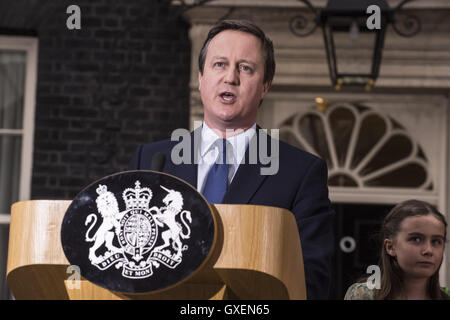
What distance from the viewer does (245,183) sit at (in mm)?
2021

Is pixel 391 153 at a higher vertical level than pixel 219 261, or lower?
higher

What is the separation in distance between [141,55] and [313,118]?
1354 millimetres

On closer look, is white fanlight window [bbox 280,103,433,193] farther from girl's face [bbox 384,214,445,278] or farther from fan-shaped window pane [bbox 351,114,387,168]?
girl's face [bbox 384,214,445,278]

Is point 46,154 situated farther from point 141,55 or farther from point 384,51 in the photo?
point 384,51

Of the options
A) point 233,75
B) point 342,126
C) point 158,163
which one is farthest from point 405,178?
point 158,163

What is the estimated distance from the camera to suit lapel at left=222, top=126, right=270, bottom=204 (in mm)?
1992

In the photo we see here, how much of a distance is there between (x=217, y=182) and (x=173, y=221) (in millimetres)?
548

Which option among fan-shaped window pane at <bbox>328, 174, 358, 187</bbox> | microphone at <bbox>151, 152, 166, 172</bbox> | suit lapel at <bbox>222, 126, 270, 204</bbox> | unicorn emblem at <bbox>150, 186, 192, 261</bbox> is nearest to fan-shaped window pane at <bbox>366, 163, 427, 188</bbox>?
fan-shaped window pane at <bbox>328, 174, 358, 187</bbox>

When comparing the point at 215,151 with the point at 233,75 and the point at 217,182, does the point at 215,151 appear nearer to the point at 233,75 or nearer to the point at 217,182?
the point at 217,182

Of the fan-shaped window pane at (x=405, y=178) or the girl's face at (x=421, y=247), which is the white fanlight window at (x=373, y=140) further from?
the girl's face at (x=421, y=247)

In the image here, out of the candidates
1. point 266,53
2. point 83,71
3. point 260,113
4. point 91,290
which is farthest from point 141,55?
point 91,290

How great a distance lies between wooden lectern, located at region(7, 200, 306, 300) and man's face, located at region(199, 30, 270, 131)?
20.8 inches
